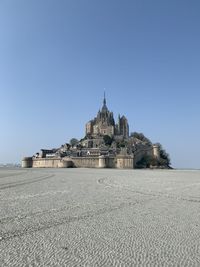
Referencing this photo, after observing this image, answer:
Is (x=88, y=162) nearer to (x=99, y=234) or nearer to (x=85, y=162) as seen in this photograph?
(x=85, y=162)

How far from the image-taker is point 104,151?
113 metres

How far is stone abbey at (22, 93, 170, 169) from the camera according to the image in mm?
95438

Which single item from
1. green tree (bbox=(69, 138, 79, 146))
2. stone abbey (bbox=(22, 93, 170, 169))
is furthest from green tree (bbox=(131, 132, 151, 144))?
green tree (bbox=(69, 138, 79, 146))

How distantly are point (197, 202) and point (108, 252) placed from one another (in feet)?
26.9

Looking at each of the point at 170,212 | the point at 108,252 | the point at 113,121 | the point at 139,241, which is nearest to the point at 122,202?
the point at 170,212

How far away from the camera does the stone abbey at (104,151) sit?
9544 centimetres

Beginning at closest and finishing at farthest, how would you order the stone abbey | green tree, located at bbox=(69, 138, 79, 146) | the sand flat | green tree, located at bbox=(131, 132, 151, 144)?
the sand flat
the stone abbey
green tree, located at bbox=(131, 132, 151, 144)
green tree, located at bbox=(69, 138, 79, 146)

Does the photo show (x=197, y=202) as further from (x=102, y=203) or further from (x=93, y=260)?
(x=93, y=260)

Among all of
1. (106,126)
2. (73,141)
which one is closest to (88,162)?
(106,126)

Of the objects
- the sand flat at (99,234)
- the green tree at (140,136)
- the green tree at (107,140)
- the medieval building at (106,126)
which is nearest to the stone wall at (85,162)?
the green tree at (107,140)

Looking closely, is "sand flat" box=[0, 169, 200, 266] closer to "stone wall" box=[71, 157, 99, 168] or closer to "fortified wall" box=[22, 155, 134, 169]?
"fortified wall" box=[22, 155, 134, 169]

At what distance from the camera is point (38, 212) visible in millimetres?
10711

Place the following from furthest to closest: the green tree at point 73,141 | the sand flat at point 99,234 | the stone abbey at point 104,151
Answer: the green tree at point 73,141 → the stone abbey at point 104,151 → the sand flat at point 99,234

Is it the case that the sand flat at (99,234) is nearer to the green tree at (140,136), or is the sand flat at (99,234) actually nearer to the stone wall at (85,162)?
the stone wall at (85,162)
